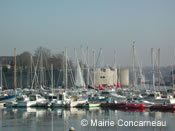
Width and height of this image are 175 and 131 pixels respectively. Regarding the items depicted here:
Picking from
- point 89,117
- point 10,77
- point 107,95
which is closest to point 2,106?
point 107,95

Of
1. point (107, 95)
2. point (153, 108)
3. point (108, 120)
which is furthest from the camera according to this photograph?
point (107, 95)

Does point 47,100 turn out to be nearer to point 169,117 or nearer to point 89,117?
point 89,117

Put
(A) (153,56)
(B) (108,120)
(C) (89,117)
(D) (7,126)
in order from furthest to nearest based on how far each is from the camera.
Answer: (A) (153,56) → (C) (89,117) → (B) (108,120) → (D) (7,126)

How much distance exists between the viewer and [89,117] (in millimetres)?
37219

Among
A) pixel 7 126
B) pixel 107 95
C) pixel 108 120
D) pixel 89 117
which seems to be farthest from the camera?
pixel 107 95

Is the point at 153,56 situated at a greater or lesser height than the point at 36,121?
greater

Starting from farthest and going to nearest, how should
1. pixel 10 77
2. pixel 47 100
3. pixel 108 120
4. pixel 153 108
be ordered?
pixel 10 77
pixel 47 100
pixel 153 108
pixel 108 120

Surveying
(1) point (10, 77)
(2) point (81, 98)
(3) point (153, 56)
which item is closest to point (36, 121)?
(2) point (81, 98)

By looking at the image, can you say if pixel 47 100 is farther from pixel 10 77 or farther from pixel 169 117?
pixel 10 77

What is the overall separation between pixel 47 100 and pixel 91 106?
22.0 ft

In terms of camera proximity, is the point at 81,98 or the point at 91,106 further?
the point at 81,98

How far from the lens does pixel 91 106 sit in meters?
46.2

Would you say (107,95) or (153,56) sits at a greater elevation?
(153,56)

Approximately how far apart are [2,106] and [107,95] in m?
14.2
